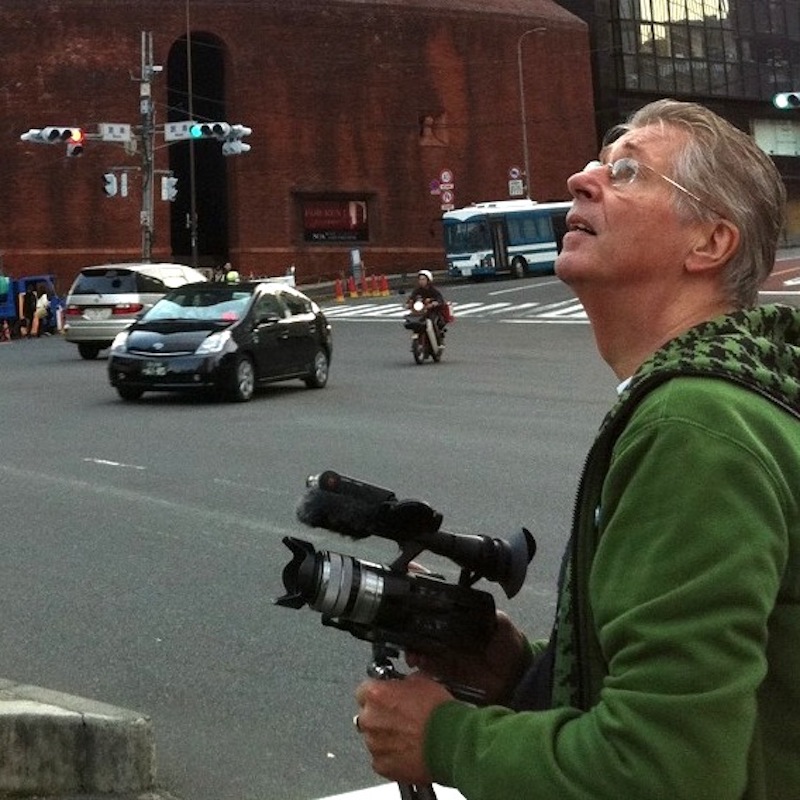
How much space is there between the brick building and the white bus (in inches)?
372

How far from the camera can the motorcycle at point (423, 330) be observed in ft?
94.9

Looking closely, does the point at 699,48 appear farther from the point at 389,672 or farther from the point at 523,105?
the point at 389,672

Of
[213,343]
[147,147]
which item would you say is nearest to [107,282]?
[213,343]

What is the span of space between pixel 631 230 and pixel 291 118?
7059 centimetres

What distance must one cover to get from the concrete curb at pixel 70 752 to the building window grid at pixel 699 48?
84978 mm

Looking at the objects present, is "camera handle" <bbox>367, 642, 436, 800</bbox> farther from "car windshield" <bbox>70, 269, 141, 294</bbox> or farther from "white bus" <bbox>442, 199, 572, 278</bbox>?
"white bus" <bbox>442, 199, 572, 278</bbox>

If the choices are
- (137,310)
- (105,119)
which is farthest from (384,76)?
(137,310)

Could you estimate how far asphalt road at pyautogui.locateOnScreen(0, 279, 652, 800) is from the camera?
6703 mm

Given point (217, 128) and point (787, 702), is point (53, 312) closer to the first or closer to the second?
point (217, 128)

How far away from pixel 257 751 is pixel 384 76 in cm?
6977

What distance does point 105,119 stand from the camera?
222 ft

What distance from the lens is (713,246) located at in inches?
94.3

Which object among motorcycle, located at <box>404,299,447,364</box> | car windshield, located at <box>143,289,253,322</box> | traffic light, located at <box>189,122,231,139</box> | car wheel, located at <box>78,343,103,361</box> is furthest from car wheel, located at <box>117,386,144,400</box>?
traffic light, located at <box>189,122,231,139</box>

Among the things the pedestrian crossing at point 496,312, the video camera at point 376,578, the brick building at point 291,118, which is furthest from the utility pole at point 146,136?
the video camera at point 376,578
